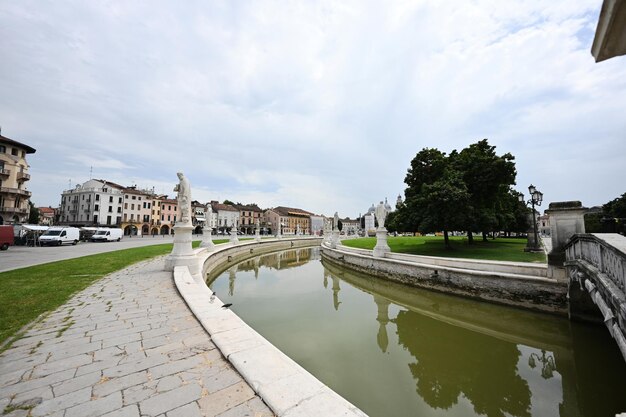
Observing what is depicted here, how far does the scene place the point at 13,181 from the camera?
3381cm

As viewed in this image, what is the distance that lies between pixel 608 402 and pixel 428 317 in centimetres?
456

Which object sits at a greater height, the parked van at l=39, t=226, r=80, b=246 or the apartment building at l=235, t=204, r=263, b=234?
the apartment building at l=235, t=204, r=263, b=234

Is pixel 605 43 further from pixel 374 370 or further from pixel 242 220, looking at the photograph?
pixel 242 220

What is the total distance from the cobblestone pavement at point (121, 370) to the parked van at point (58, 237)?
2982 cm

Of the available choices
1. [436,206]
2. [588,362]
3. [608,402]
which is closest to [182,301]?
[608,402]

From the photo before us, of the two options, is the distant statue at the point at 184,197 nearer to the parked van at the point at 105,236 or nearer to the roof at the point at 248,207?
the parked van at the point at 105,236

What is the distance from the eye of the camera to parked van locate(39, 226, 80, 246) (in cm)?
2558

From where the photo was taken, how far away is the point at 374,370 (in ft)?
16.7

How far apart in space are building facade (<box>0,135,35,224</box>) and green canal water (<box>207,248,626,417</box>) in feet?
140

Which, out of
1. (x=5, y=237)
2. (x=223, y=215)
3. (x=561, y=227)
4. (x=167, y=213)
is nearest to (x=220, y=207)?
(x=223, y=215)

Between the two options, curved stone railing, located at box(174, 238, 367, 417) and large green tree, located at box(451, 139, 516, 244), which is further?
large green tree, located at box(451, 139, 516, 244)

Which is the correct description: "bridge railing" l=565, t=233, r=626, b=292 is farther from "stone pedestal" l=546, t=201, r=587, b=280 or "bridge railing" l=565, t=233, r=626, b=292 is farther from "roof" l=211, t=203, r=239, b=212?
"roof" l=211, t=203, r=239, b=212

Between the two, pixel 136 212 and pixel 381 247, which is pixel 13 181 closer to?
pixel 136 212

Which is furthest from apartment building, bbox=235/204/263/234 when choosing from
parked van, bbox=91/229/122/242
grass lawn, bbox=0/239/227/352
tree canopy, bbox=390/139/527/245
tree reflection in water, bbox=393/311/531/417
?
tree reflection in water, bbox=393/311/531/417
